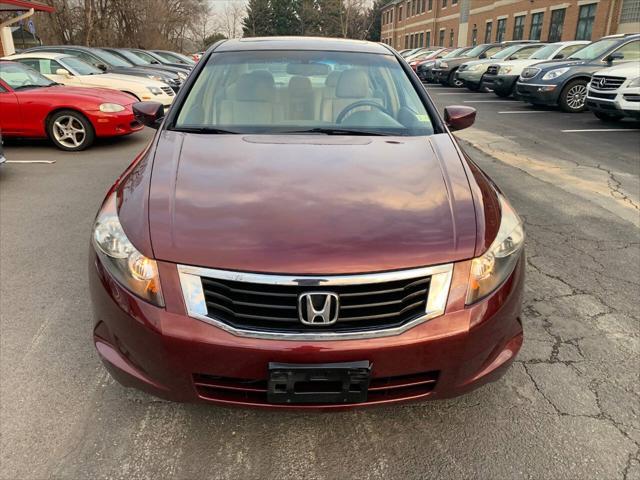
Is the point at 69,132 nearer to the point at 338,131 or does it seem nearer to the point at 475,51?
the point at 338,131

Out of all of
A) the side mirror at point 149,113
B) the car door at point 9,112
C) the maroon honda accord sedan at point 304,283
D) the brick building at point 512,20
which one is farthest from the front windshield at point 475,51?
the maroon honda accord sedan at point 304,283

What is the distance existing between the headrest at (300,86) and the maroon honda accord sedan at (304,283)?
0.98 m

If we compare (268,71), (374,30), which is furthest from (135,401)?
(374,30)

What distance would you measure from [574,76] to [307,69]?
10943mm

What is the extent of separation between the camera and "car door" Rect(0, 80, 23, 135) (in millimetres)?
7613

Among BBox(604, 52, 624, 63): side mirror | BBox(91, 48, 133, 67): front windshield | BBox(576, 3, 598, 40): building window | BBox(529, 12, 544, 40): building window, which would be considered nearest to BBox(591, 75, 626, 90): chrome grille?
BBox(604, 52, 624, 63): side mirror

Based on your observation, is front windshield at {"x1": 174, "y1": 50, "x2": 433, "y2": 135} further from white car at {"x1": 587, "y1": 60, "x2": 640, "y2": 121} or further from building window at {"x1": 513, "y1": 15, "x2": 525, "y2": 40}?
building window at {"x1": 513, "y1": 15, "x2": 525, "y2": 40}

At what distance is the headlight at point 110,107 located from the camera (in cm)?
773

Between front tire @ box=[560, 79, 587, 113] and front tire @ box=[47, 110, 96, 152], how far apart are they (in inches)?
421

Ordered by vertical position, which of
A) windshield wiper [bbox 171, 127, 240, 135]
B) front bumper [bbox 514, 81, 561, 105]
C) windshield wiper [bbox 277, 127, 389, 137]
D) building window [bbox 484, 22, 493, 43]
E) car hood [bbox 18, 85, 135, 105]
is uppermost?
building window [bbox 484, 22, 493, 43]

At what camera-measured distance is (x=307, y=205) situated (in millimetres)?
2020

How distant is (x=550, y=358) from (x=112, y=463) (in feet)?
7.36

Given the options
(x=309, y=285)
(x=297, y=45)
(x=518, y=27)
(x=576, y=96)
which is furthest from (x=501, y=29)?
(x=309, y=285)

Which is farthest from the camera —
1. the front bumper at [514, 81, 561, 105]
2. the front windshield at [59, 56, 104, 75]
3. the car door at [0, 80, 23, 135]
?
the front bumper at [514, 81, 561, 105]
